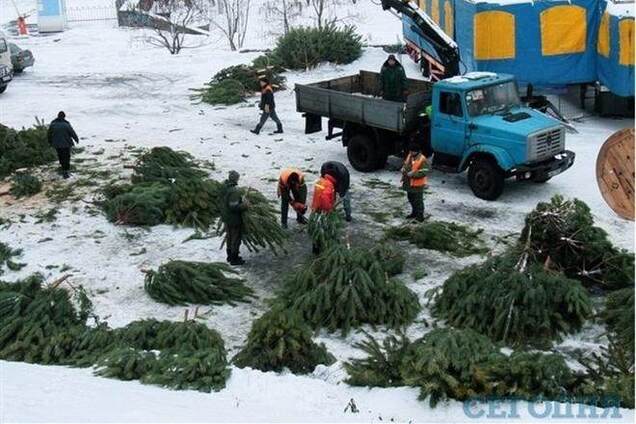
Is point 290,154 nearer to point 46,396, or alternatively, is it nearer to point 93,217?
point 93,217

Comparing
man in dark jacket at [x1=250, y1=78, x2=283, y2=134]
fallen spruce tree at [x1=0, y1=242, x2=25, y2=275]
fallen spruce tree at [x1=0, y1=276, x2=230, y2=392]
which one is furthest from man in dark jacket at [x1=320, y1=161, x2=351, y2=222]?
man in dark jacket at [x1=250, y1=78, x2=283, y2=134]

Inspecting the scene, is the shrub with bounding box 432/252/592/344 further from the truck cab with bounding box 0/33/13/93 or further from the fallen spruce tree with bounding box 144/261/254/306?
the truck cab with bounding box 0/33/13/93

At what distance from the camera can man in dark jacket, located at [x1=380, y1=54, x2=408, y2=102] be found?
690 inches

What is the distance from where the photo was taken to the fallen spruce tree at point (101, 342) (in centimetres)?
882

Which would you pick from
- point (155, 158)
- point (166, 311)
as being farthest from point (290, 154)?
point (166, 311)

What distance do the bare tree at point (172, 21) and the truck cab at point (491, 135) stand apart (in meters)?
21.2

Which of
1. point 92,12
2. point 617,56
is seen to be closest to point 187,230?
point 617,56

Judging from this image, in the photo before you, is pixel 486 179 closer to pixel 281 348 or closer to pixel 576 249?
pixel 576 249

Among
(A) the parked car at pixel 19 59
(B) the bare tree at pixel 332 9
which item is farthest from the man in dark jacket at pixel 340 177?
(B) the bare tree at pixel 332 9

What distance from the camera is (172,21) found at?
40.5 m

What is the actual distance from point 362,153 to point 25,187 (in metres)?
6.98

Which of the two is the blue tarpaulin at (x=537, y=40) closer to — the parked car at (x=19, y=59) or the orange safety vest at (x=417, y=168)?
the orange safety vest at (x=417, y=168)

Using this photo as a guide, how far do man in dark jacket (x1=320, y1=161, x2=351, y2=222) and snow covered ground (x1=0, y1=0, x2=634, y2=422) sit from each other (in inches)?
17.5

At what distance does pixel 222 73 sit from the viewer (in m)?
25.4
